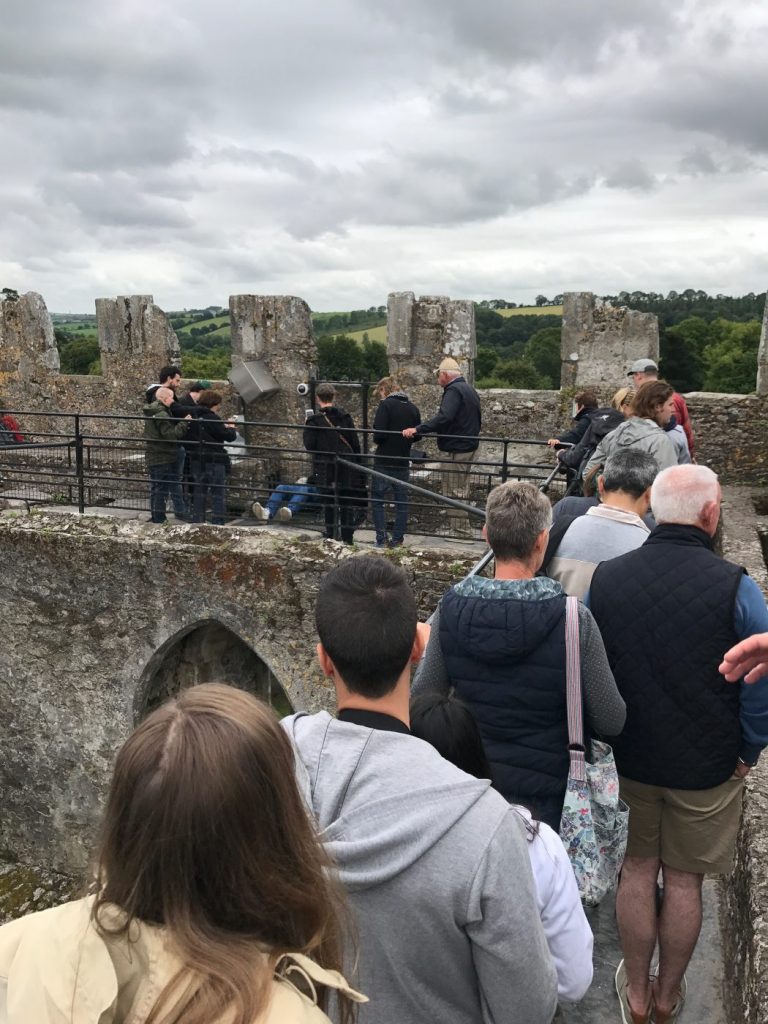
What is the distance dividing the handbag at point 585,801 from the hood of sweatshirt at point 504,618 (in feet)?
0.27

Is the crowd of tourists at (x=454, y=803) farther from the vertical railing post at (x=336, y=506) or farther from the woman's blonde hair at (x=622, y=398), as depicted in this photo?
the vertical railing post at (x=336, y=506)

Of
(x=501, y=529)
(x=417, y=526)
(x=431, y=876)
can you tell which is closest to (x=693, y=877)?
(x=501, y=529)

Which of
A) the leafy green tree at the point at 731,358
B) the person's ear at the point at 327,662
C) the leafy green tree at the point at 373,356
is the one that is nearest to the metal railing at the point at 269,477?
the person's ear at the point at 327,662

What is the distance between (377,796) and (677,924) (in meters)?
2.10

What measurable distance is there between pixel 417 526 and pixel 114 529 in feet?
12.6

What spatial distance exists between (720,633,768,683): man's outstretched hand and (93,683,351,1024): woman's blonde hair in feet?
5.75

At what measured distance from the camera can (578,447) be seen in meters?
6.27

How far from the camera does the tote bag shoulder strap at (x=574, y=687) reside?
2744mm

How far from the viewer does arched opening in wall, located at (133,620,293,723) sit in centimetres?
730

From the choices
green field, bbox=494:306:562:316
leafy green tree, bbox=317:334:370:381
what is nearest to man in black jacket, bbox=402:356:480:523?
leafy green tree, bbox=317:334:370:381

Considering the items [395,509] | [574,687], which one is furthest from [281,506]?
[574,687]

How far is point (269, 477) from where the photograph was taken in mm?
11742

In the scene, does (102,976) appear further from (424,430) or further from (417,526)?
(417,526)

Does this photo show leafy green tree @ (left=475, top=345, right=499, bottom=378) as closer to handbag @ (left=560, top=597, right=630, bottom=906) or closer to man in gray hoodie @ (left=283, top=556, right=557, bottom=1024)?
handbag @ (left=560, top=597, right=630, bottom=906)
